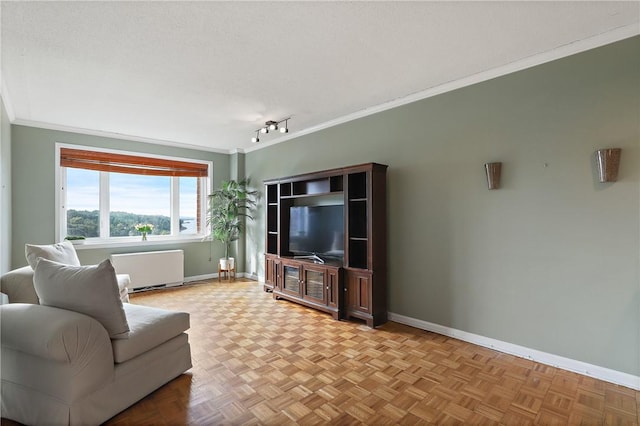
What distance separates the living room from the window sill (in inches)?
29.5

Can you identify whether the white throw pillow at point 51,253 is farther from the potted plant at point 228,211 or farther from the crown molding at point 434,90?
the potted plant at point 228,211

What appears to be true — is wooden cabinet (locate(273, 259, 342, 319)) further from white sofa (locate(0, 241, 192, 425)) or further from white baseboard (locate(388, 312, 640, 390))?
white sofa (locate(0, 241, 192, 425))

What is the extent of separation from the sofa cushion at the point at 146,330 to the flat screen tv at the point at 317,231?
2.02 meters

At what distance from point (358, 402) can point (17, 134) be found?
5403mm

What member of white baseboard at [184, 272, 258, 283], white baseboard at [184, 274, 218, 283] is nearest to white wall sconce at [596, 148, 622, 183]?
white baseboard at [184, 272, 258, 283]

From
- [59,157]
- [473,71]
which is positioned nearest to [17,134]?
[59,157]

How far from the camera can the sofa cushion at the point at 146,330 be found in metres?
1.93

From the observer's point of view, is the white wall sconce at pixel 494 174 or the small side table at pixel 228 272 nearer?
the white wall sconce at pixel 494 174

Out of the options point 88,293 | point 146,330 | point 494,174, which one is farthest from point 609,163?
point 88,293

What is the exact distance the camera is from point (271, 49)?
2471mm

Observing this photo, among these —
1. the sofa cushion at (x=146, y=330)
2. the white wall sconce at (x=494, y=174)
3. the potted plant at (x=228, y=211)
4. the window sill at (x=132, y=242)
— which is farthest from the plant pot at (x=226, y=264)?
the white wall sconce at (x=494, y=174)

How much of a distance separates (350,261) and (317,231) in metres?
0.74

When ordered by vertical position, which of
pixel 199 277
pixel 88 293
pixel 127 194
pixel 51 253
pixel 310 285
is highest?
pixel 127 194

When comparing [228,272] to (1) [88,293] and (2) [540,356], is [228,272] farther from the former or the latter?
(2) [540,356]
